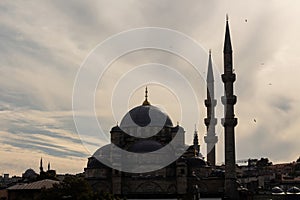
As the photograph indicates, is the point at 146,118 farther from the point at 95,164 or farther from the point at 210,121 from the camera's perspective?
the point at 95,164

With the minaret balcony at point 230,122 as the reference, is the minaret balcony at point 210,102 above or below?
above

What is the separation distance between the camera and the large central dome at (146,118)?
50531 mm

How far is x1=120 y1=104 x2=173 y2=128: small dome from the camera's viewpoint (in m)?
50.5

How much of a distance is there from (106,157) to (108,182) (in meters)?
2.90

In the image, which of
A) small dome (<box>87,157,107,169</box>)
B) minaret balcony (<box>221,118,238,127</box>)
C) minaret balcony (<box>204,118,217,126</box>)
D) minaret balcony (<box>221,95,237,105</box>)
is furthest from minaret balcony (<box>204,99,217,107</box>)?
small dome (<box>87,157,107,169</box>)

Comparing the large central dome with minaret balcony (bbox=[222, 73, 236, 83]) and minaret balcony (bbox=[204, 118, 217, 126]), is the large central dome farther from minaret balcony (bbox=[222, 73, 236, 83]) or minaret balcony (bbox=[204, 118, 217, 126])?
minaret balcony (bbox=[222, 73, 236, 83])

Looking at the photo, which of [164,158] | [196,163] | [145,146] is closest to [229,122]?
[196,163]

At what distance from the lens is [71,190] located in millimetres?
31000

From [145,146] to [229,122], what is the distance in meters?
8.03

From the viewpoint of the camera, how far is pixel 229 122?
41938 millimetres

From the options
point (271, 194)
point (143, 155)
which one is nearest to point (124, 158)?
point (143, 155)

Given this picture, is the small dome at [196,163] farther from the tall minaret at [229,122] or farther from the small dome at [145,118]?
the small dome at [145,118]

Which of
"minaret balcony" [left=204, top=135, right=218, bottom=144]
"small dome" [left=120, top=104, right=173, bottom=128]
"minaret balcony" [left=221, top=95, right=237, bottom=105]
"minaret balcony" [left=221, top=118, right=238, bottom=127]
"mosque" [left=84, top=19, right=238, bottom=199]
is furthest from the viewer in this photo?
"small dome" [left=120, top=104, right=173, bottom=128]

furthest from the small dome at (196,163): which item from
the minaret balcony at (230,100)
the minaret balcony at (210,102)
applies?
the minaret balcony at (230,100)
